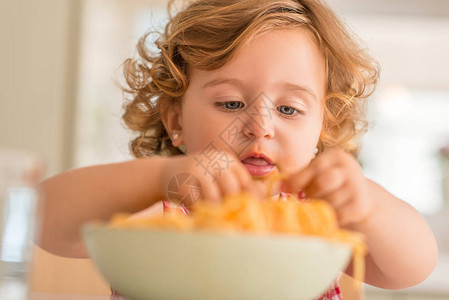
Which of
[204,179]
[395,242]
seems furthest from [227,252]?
[395,242]

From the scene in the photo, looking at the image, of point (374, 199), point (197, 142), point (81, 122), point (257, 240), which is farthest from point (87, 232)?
point (81, 122)

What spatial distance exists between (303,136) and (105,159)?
1.92 m

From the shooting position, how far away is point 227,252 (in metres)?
0.44

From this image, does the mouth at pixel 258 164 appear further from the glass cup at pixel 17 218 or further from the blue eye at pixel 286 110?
the glass cup at pixel 17 218

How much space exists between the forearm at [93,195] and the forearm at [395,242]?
1.09 ft

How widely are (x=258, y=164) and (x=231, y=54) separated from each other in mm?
243

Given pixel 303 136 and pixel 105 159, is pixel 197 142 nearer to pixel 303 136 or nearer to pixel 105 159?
pixel 303 136

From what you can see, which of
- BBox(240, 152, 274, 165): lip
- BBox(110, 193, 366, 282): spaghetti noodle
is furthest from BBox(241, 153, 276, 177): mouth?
BBox(110, 193, 366, 282): spaghetti noodle

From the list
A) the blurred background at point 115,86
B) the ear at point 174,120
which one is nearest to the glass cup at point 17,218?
the ear at point 174,120

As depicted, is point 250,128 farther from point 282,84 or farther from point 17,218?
point 17,218

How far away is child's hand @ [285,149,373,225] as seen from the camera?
0.62 metres

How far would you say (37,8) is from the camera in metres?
2.86

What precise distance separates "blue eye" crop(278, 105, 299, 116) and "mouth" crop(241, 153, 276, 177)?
103mm

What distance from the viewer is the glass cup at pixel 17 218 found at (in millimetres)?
525
